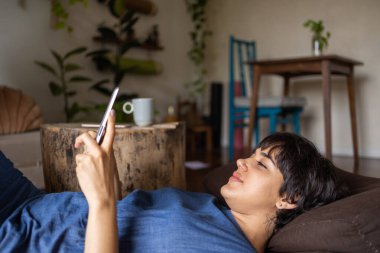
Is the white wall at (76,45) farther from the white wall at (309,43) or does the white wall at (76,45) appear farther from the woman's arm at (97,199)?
the woman's arm at (97,199)

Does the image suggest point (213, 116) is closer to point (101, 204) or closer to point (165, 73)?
point (165, 73)

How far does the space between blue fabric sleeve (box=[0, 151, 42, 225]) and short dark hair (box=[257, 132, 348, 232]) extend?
2.32 ft

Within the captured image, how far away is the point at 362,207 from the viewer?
925mm

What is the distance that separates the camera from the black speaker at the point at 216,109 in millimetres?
4641

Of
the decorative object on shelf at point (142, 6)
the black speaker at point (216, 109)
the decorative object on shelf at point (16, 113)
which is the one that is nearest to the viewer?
the decorative object on shelf at point (16, 113)

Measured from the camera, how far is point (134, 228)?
2.85 ft

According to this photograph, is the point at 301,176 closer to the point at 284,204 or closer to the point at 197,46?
the point at 284,204

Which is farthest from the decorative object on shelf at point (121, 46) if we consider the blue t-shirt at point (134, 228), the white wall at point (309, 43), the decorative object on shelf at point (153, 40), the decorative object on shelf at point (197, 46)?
the blue t-shirt at point (134, 228)

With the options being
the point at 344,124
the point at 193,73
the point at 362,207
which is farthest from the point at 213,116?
the point at 362,207

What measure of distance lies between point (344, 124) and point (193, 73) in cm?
194

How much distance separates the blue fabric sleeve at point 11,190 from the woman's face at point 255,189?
0.57m

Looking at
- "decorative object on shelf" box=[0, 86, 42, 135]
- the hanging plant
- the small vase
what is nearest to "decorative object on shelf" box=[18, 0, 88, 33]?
the hanging plant

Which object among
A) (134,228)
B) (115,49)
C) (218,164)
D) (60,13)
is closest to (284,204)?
(134,228)

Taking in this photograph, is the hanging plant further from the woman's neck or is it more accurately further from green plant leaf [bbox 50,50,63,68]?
the woman's neck
